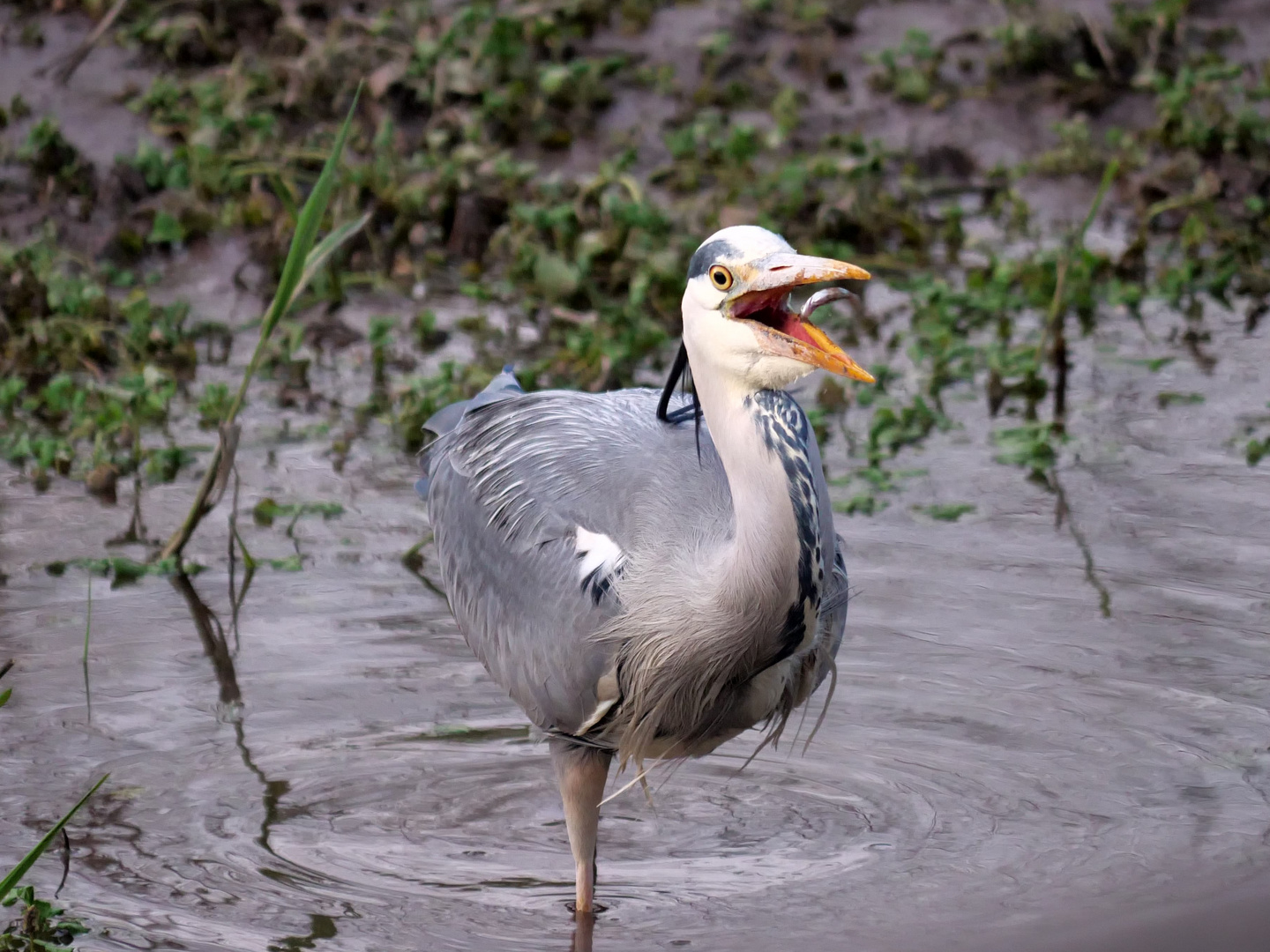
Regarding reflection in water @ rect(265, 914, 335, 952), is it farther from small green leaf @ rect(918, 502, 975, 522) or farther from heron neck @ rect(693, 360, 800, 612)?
small green leaf @ rect(918, 502, 975, 522)

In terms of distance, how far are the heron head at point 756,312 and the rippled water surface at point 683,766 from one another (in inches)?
52.8

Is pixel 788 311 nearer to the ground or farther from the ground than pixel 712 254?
nearer to the ground

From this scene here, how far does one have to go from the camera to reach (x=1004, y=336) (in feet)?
25.4

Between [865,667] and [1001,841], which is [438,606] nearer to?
[865,667]

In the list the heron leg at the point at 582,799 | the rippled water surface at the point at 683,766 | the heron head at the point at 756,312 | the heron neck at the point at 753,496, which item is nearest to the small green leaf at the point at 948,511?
the rippled water surface at the point at 683,766

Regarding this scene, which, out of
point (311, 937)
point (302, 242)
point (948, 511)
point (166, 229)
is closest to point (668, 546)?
point (311, 937)

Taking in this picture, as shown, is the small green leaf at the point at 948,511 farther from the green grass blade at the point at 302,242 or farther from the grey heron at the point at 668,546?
the green grass blade at the point at 302,242

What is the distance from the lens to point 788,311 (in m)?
3.83

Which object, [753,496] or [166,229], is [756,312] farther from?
[166,229]

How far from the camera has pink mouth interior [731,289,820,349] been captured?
3.74m

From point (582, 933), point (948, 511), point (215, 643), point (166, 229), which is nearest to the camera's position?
point (582, 933)

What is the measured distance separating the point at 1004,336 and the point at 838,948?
161 inches

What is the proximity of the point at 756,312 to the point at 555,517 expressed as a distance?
0.90 m

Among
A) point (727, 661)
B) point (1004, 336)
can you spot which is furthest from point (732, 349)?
point (1004, 336)
